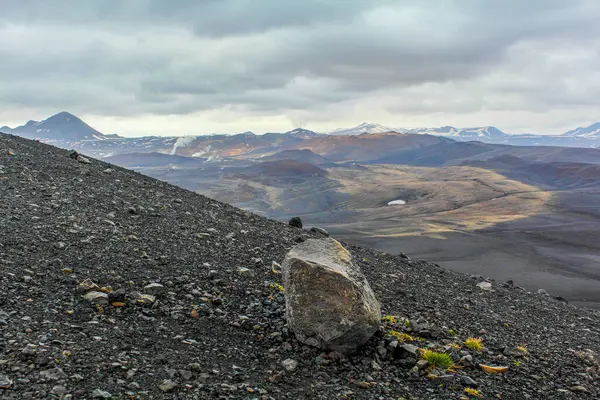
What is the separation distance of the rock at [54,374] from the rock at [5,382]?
1.20ft

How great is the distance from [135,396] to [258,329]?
10.5 feet

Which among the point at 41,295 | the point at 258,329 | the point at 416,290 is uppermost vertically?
the point at 41,295

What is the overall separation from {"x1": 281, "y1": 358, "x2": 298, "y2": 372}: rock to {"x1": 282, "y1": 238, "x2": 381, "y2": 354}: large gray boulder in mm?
595

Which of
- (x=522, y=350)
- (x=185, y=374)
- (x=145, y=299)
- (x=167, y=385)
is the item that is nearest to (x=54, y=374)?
(x=167, y=385)

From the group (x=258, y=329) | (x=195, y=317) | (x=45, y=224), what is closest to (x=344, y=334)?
(x=258, y=329)

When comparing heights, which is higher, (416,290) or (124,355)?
(124,355)

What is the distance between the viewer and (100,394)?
568 centimetres

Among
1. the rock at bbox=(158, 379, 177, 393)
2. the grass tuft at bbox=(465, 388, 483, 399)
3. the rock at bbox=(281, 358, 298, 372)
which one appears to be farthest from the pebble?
the rock at bbox=(158, 379, 177, 393)

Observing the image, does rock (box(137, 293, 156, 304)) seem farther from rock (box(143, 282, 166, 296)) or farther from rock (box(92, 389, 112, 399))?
rock (box(92, 389, 112, 399))

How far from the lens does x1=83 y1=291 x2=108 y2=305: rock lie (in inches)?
330

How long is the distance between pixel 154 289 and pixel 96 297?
4.04 feet

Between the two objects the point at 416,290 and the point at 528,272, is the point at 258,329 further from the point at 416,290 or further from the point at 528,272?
the point at 528,272

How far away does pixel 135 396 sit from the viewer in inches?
231

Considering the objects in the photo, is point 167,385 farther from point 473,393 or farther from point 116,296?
point 473,393
